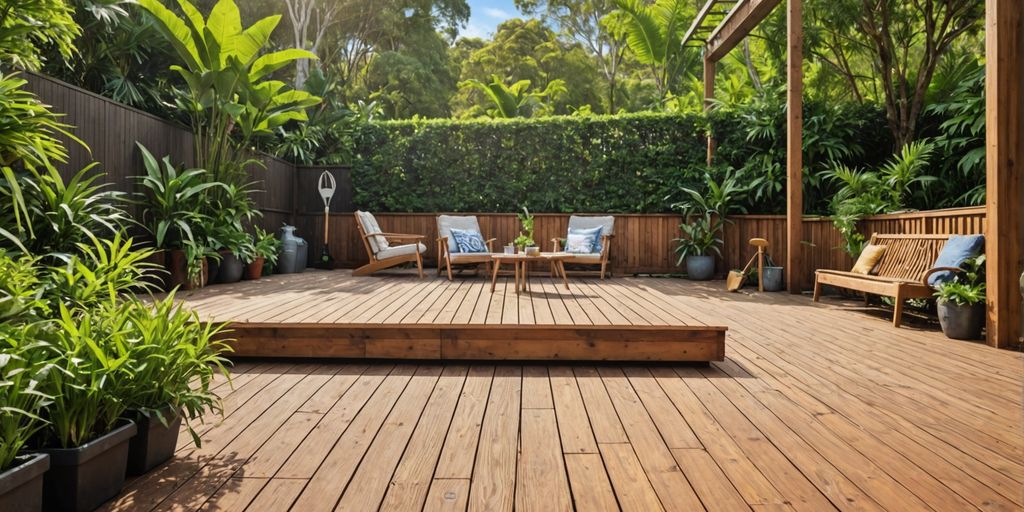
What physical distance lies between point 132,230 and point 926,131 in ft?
29.9

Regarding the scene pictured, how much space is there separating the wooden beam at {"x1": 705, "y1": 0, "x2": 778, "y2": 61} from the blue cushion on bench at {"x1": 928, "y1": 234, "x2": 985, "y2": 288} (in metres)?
3.65

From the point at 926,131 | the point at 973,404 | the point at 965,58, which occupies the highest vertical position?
the point at 965,58

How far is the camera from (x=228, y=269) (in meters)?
5.75

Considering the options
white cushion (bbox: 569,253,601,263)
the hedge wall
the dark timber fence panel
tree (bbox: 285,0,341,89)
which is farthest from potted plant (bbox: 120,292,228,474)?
tree (bbox: 285,0,341,89)

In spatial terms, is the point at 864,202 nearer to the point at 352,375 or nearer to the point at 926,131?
the point at 926,131

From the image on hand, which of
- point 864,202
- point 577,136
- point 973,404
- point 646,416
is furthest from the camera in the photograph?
point 577,136

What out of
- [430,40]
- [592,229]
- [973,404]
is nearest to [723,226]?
[592,229]

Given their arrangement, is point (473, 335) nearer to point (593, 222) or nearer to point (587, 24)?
point (593, 222)

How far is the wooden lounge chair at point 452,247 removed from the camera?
629 cm

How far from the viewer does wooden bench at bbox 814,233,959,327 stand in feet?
12.8

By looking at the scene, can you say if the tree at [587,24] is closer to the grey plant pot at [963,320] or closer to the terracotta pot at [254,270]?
the terracotta pot at [254,270]

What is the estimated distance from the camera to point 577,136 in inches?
314

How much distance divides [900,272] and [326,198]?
7.25m

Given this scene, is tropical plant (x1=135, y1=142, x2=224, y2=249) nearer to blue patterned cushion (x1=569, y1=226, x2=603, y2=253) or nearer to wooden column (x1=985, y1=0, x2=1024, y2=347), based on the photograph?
blue patterned cushion (x1=569, y1=226, x2=603, y2=253)
